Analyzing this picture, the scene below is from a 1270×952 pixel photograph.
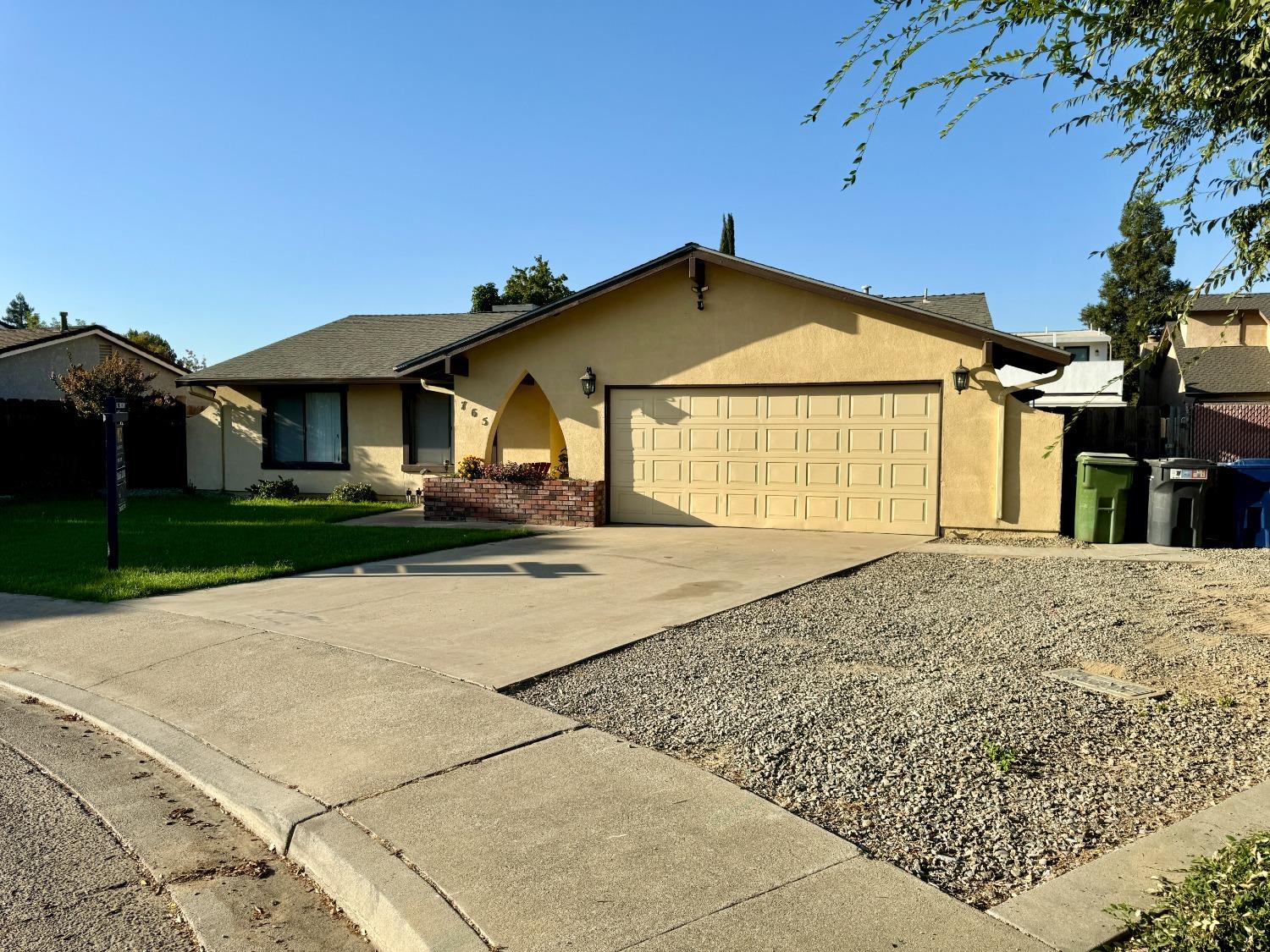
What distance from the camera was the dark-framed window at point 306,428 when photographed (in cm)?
1961

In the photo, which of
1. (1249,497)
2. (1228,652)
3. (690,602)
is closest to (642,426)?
(690,602)

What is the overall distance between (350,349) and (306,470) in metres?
2.94

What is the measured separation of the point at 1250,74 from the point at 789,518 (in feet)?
35.0

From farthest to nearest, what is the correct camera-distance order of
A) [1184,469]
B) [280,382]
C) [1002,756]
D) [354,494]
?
[280,382] < [354,494] < [1184,469] < [1002,756]

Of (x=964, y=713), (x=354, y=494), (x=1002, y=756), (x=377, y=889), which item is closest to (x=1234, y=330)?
(x=354, y=494)

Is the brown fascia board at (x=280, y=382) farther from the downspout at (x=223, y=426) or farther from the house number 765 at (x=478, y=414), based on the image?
the house number 765 at (x=478, y=414)

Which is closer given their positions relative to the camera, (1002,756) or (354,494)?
(1002,756)

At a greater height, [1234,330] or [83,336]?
[1234,330]

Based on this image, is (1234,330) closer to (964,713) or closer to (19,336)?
(964,713)

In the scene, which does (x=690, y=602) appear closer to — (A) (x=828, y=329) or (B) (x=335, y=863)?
(B) (x=335, y=863)

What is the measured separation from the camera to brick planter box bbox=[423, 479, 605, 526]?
49.0 feet

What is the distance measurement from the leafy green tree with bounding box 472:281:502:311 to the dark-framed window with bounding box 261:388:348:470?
16.6 metres

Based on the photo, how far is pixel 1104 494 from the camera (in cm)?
1236

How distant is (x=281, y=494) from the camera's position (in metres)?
19.6
